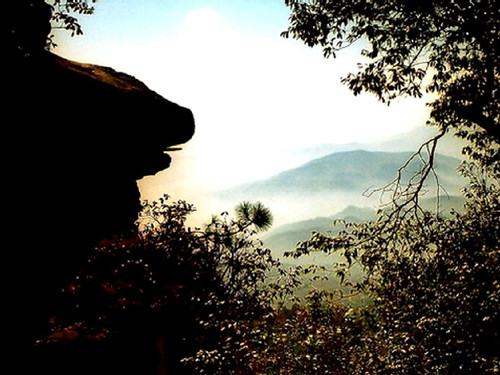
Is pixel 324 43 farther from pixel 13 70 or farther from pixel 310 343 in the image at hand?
pixel 310 343

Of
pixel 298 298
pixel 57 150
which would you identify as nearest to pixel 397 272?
pixel 298 298

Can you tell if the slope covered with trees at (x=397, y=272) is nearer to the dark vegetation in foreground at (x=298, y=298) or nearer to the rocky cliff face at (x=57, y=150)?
the dark vegetation in foreground at (x=298, y=298)

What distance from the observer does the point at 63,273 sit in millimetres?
5348

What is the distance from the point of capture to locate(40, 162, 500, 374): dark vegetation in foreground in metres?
5.95

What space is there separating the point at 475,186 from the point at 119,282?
12524 millimetres

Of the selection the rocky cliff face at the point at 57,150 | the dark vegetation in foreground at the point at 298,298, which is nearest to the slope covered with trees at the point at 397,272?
the dark vegetation in foreground at the point at 298,298

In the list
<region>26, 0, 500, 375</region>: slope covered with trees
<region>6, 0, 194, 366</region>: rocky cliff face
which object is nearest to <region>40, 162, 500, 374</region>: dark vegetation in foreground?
<region>26, 0, 500, 375</region>: slope covered with trees

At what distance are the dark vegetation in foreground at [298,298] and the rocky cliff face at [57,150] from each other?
2.83m

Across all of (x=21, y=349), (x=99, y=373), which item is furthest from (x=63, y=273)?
(x=99, y=373)

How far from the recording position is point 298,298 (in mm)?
10484

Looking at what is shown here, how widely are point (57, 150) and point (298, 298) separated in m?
8.51

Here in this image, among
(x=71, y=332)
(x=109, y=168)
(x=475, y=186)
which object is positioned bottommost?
(x=71, y=332)

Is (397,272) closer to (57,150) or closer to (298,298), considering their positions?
(298,298)

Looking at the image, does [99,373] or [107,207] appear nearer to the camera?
Result: [107,207]
